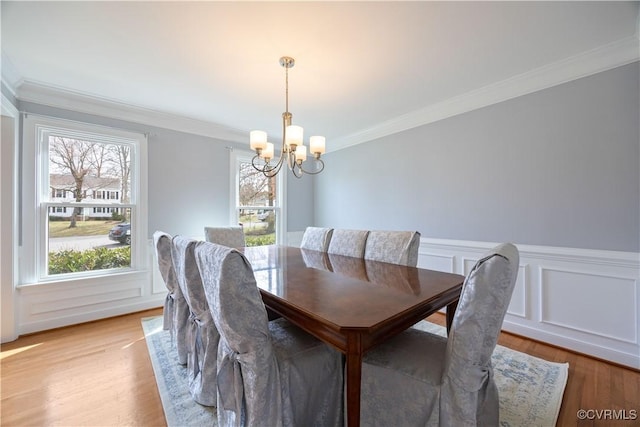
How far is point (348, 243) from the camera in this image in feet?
8.21

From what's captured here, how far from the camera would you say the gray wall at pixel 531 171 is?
201cm

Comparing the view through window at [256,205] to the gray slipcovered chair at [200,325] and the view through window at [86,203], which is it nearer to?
the view through window at [86,203]

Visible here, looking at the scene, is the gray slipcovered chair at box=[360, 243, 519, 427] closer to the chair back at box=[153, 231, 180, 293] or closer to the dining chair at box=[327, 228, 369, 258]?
the dining chair at box=[327, 228, 369, 258]

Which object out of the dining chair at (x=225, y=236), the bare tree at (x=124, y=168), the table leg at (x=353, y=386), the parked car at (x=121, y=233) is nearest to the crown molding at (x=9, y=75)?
the bare tree at (x=124, y=168)

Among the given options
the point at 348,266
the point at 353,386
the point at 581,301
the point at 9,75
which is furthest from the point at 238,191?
the point at 581,301

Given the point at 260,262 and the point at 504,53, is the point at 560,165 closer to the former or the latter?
the point at 504,53

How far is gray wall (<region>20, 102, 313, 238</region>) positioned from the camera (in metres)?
3.21

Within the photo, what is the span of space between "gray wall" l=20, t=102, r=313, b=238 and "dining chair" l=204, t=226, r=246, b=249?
1.84ft

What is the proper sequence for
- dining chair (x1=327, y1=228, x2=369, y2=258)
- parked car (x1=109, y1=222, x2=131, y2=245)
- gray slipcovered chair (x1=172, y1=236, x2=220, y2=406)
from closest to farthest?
gray slipcovered chair (x1=172, y1=236, x2=220, y2=406)
dining chair (x1=327, y1=228, x2=369, y2=258)
parked car (x1=109, y1=222, x2=131, y2=245)

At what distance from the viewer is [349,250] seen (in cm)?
247

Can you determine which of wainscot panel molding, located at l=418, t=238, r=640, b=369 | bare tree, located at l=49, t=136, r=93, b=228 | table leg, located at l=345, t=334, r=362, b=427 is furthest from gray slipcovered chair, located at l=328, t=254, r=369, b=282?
bare tree, located at l=49, t=136, r=93, b=228

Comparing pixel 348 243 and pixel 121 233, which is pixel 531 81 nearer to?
pixel 348 243

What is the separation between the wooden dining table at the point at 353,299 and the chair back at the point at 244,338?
0.62 feet

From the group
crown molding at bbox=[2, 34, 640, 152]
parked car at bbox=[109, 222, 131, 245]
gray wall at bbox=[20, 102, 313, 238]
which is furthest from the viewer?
gray wall at bbox=[20, 102, 313, 238]
